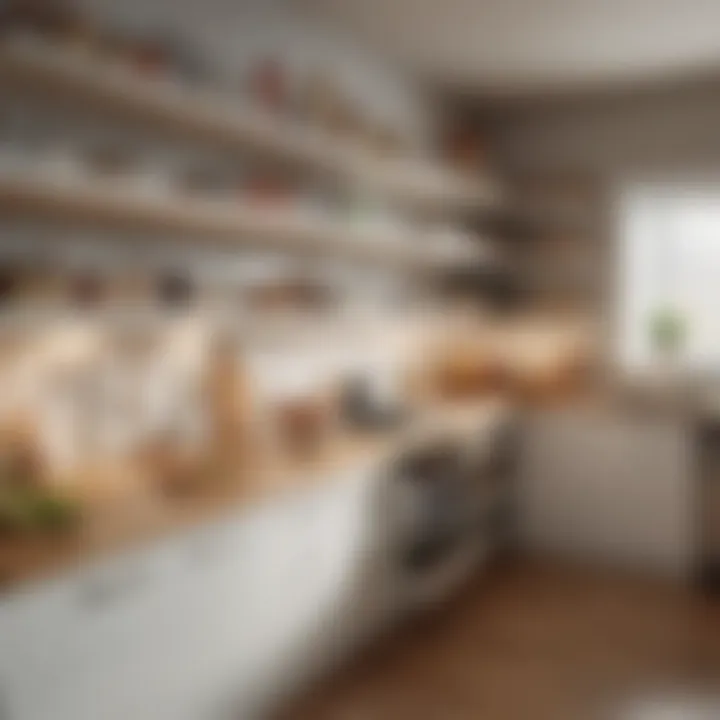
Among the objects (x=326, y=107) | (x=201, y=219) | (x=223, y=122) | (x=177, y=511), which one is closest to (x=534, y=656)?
(x=177, y=511)

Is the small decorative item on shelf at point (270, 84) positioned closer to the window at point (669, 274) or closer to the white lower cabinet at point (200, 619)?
the white lower cabinet at point (200, 619)

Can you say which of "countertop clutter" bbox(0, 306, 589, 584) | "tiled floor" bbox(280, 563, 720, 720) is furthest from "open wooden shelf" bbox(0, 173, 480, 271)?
"tiled floor" bbox(280, 563, 720, 720)

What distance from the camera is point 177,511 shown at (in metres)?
2.19

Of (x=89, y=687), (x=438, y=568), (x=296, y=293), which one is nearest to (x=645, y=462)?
(x=438, y=568)

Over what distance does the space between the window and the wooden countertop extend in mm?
1889

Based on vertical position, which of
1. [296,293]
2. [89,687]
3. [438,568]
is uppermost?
[296,293]

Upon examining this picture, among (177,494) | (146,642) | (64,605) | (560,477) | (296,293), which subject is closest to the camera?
(64,605)

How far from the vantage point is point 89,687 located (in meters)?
1.91

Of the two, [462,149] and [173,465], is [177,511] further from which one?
[462,149]

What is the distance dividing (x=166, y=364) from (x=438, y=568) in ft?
4.86

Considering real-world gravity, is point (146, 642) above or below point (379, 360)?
below

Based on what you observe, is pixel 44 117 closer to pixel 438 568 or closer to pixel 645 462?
pixel 438 568

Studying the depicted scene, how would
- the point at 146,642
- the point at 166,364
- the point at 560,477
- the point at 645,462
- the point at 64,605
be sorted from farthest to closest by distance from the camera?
1. the point at 560,477
2. the point at 645,462
3. the point at 166,364
4. the point at 146,642
5. the point at 64,605

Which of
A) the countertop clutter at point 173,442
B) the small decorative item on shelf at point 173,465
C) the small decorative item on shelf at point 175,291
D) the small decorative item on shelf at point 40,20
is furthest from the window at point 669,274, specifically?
the small decorative item on shelf at point 40,20
